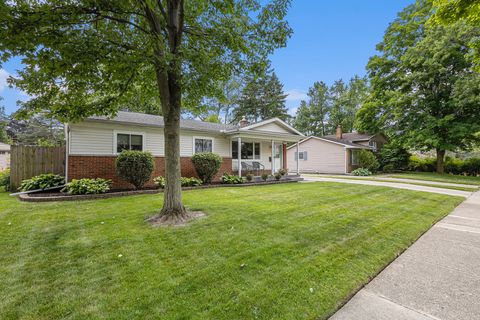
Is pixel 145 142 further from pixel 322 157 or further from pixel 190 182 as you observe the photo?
pixel 322 157

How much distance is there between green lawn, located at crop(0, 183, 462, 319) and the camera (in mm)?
2195

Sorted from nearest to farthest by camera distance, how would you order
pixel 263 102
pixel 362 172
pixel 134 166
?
pixel 134 166
pixel 362 172
pixel 263 102

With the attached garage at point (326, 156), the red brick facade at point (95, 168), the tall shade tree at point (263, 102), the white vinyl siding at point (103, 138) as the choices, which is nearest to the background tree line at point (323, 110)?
the tall shade tree at point (263, 102)

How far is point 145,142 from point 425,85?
74.5ft

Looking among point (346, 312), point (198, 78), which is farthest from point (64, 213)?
point (346, 312)

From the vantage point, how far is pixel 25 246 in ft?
11.9

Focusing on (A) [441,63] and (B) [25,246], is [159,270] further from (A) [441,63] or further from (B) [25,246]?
(A) [441,63]

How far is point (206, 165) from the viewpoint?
433 inches

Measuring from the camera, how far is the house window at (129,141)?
9.94 metres

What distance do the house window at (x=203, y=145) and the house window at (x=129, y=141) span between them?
2.86 metres

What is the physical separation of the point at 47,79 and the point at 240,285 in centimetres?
563

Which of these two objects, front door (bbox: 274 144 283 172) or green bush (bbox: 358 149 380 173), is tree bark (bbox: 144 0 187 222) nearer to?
front door (bbox: 274 144 283 172)

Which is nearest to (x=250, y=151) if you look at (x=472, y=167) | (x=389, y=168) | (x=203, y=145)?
(x=203, y=145)

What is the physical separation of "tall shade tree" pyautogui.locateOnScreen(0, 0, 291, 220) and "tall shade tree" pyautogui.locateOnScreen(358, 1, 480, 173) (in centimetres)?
1883
